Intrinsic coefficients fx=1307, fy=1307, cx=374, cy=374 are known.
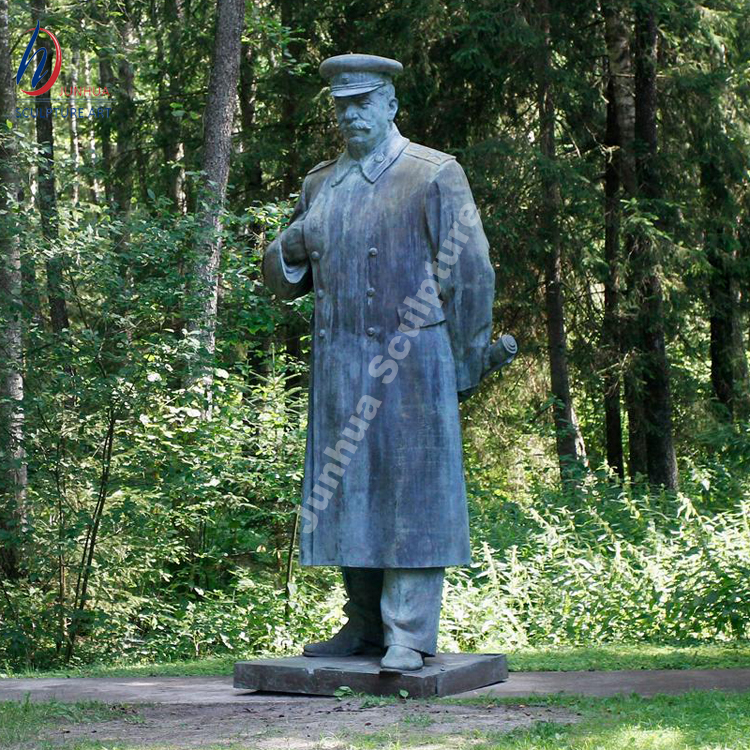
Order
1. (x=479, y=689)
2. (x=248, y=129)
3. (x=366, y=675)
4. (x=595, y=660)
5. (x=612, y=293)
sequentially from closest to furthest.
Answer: (x=366, y=675), (x=479, y=689), (x=595, y=660), (x=612, y=293), (x=248, y=129)

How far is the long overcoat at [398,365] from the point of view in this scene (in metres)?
6.16

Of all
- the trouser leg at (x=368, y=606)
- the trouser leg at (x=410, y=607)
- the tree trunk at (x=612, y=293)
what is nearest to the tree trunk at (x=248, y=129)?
the tree trunk at (x=612, y=293)

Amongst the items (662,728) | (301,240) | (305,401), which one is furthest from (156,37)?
(662,728)

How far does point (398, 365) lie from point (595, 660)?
239cm

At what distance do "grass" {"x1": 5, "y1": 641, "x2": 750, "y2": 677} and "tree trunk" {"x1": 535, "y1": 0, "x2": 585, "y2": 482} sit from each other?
8802 millimetres

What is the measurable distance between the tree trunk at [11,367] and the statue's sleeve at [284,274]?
140 inches

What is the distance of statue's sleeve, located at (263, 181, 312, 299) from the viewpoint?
257 inches

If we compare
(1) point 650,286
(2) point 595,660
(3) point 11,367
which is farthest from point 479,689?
(1) point 650,286

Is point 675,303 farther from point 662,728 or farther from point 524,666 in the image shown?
point 662,728

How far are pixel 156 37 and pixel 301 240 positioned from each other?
14.4 meters

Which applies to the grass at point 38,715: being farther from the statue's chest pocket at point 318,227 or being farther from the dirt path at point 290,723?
the statue's chest pocket at point 318,227

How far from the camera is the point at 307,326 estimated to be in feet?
51.5

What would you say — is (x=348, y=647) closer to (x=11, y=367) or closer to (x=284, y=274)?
Result: (x=284, y=274)

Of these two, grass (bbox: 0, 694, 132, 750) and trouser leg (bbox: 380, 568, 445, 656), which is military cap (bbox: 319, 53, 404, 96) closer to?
trouser leg (bbox: 380, 568, 445, 656)
